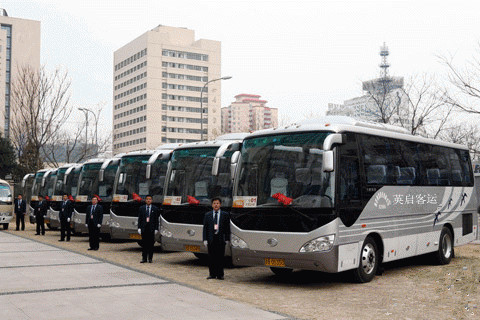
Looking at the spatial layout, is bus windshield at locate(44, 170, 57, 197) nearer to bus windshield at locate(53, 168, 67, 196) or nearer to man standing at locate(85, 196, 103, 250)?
bus windshield at locate(53, 168, 67, 196)

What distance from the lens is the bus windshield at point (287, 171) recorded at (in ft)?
35.5

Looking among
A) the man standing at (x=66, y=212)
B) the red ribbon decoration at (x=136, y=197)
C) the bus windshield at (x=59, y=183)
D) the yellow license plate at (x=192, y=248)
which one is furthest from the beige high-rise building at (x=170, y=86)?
the yellow license plate at (x=192, y=248)

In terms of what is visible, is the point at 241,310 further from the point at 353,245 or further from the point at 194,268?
the point at 194,268

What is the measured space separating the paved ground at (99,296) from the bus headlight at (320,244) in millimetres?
1905

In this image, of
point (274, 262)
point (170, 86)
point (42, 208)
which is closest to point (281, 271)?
point (274, 262)

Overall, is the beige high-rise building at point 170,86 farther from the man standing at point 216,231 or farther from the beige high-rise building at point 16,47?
the man standing at point 216,231

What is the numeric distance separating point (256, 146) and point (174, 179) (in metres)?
4.10

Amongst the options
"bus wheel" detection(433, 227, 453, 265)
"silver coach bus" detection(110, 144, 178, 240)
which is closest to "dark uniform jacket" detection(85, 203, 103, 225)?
"silver coach bus" detection(110, 144, 178, 240)

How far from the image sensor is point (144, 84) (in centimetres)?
14225

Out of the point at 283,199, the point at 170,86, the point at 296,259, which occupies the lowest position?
the point at 296,259

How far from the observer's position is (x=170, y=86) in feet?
470

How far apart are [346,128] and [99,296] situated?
561 centimetres

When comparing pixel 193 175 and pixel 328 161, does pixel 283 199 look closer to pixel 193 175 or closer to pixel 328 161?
pixel 328 161

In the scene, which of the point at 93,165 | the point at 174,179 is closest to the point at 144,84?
the point at 93,165
